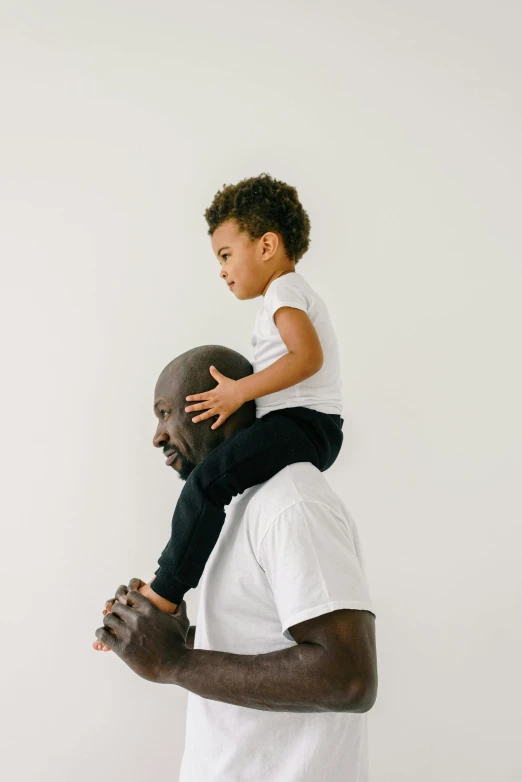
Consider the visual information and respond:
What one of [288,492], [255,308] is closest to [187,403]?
[288,492]

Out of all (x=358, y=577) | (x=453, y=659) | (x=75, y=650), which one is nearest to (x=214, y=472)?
(x=358, y=577)

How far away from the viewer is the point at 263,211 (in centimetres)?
164

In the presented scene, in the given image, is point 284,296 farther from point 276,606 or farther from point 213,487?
point 276,606

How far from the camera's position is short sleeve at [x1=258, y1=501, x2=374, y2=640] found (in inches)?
43.9

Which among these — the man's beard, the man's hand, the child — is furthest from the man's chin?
the man's hand

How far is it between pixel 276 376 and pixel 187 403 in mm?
185

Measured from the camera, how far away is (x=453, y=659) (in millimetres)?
2463

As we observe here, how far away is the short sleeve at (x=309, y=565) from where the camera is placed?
1.12m

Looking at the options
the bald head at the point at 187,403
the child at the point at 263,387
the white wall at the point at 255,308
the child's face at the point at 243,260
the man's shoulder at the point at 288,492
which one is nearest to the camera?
the man's shoulder at the point at 288,492

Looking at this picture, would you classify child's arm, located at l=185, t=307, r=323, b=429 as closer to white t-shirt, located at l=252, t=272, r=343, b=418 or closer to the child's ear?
white t-shirt, located at l=252, t=272, r=343, b=418

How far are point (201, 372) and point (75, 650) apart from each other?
1398 millimetres

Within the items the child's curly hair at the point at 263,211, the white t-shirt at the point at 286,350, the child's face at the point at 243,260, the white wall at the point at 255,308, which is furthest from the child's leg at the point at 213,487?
the white wall at the point at 255,308

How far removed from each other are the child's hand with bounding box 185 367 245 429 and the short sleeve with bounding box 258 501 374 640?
27cm

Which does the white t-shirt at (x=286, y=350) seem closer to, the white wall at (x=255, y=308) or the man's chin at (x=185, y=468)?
the man's chin at (x=185, y=468)
